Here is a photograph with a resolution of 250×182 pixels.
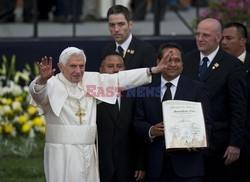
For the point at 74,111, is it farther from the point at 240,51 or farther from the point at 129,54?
the point at 240,51

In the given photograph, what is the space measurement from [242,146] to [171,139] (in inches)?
61.4

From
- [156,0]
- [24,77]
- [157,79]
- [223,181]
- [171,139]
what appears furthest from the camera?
[156,0]

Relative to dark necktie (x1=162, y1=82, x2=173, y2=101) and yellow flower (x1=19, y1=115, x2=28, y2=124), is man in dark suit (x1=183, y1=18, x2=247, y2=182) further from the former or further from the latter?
yellow flower (x1=19, y1=115, x2=28, y2=124)

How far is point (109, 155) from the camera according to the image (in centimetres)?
823

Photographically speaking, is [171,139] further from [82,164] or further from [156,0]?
[156,0]

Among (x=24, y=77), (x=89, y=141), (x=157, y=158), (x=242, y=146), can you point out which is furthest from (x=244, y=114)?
(x=24, y=77)

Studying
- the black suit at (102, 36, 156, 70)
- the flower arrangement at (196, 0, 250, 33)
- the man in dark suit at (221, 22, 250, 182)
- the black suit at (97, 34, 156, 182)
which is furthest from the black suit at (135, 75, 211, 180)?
the flower arrangement at (196, 0, 250, 33)

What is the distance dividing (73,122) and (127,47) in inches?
62.8

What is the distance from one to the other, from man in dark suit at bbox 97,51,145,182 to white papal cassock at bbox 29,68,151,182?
45 centimetres

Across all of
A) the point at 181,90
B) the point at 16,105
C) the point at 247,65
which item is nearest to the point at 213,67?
the point at 247,65

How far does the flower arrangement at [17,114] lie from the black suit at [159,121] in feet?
15.4

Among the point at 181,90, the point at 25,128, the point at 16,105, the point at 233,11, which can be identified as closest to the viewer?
the point at 181,90

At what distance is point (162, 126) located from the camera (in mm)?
7758

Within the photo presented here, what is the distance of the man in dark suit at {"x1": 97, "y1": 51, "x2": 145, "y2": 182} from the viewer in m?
8.23
